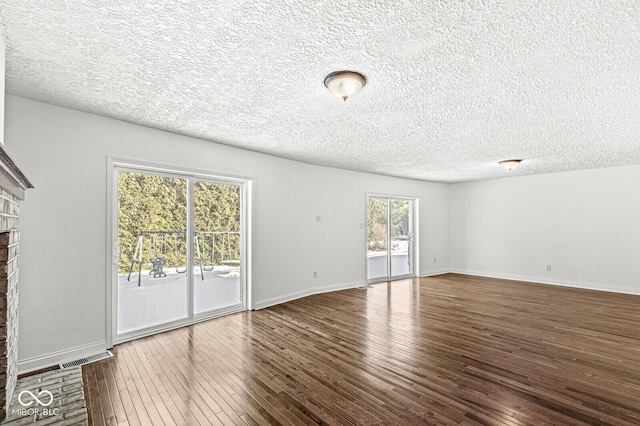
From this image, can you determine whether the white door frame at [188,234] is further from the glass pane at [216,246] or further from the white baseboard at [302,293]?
the white baseboard at [302,293]

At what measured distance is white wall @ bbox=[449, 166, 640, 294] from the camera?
622 centimetres

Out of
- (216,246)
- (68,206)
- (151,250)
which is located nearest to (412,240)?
(216,246)

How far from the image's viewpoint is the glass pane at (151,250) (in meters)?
3.70

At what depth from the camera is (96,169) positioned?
132 inches

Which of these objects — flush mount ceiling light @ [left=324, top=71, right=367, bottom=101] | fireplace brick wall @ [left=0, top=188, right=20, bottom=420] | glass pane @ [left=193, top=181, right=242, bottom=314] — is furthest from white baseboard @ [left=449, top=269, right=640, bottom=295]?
fireplace brick wall @ [left=0, top=188, right=20, bottom=420]

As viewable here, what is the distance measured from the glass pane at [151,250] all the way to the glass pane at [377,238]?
13.6 feet

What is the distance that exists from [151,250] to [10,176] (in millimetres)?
2168

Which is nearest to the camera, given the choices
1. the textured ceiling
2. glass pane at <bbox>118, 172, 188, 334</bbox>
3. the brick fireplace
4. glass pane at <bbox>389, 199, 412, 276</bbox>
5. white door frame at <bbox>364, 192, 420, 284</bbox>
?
the textured ceiling

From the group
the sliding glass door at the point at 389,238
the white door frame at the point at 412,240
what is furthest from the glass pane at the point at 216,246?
the sliding glass door at the point at 389,238

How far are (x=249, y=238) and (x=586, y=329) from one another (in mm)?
4684

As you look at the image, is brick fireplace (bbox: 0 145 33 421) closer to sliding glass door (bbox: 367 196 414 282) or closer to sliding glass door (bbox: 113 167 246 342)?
sliding glass door (bbox: 113 167 246 342)

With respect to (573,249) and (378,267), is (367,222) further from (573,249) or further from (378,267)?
(573,249)

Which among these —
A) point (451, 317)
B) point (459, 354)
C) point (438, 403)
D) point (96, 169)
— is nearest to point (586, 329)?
point (451, 317)

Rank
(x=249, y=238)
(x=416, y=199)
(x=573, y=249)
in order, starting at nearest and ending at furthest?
1. (x=249, y=238)
2. (x=573, y=249)
3. (x=416, y=199)
